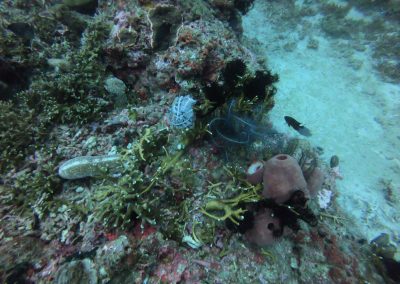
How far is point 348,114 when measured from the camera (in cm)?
819

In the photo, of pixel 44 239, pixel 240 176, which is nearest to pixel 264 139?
pixel 240 176

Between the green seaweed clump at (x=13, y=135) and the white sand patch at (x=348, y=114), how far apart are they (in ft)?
19.0

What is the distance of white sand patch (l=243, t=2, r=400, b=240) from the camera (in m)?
6.25

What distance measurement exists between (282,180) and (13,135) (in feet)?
14.0

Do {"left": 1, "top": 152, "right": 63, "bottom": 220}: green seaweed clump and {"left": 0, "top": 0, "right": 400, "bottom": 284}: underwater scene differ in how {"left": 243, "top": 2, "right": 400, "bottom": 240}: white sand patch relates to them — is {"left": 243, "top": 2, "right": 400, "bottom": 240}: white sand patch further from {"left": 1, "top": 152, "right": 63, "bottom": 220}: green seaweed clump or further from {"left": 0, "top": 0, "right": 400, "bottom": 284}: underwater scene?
{"left": 1, "top": 152, "right": 63, "bottom": 220}: green seaweed clump

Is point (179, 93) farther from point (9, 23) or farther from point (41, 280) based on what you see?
point (9, 23)

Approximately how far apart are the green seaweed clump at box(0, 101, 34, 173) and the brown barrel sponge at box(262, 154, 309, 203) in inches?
153

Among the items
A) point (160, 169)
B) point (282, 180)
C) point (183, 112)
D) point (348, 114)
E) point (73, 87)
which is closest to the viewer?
point (282, 180)

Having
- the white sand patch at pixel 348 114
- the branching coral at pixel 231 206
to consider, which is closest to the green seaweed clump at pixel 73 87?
the branching coral at pixel 231 206

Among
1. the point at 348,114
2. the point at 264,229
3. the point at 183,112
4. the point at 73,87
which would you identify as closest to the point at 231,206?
the point at 264,229

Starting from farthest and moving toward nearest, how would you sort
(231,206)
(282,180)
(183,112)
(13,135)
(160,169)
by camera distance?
(183,112), (13,135), (160,169), (231,206), (282,180)

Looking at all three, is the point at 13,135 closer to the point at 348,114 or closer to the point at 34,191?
the point at 34,191

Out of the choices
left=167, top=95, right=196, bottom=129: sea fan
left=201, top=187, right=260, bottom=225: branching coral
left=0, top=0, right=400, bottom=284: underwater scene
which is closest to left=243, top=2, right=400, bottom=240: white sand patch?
left=0, top=0, right=400, bottom=284: underwater scene

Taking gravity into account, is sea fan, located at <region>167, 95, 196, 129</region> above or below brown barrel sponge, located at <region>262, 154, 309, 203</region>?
above
